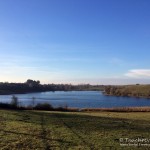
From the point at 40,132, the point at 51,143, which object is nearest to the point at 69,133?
the point at 40,132

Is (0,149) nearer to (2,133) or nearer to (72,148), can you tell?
(72,148)

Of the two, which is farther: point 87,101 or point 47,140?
point 87,101

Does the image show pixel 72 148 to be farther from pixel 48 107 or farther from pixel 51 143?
pixel 48 107

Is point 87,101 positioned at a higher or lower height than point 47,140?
lower

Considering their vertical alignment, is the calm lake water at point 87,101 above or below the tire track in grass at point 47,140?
below

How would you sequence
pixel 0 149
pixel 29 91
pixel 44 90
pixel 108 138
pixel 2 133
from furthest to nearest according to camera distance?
1. pixel 44 90
2. pixel 29 91
3. pixel 2 133
4. pixel 108 138
5. pixel 0 149

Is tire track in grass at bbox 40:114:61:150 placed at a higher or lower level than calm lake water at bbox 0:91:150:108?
higher

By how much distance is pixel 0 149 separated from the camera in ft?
38.8

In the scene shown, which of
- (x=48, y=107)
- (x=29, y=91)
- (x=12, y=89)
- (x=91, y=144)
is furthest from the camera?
(x=29, y=91)

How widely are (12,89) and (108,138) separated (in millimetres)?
146165

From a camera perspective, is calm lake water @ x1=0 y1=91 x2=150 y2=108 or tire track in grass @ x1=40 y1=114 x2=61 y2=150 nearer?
tire track in grass @ x1=40 y1=114 x2=61 y2=150

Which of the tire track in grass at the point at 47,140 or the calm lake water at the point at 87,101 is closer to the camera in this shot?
the tire track in grass at the point at 47,140

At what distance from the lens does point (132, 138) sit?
14336 mm

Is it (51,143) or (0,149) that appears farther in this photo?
(51,143)
